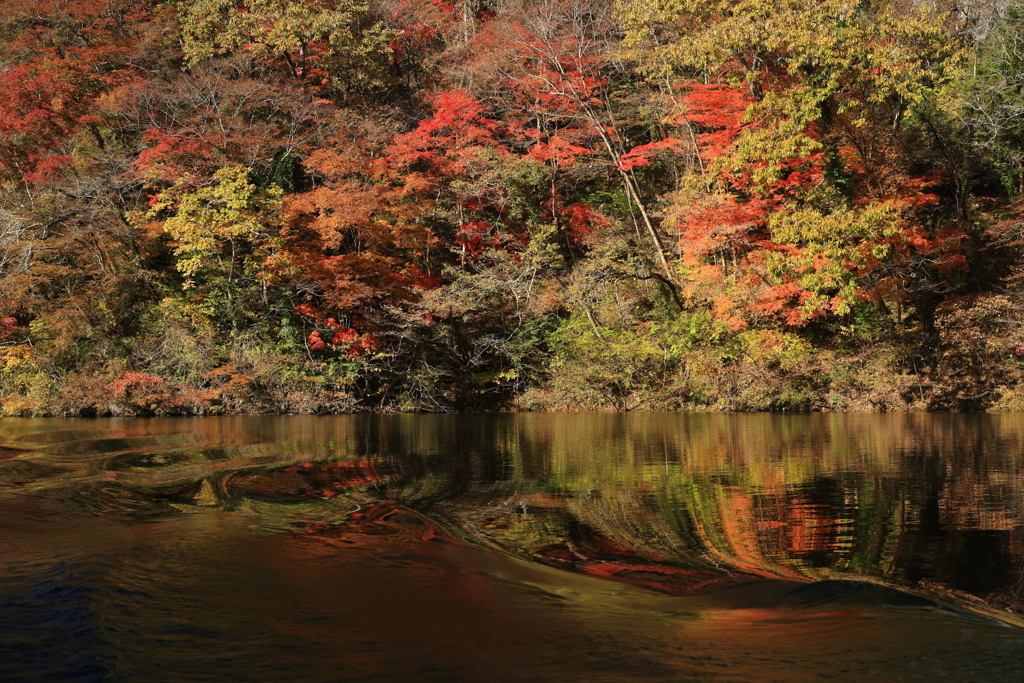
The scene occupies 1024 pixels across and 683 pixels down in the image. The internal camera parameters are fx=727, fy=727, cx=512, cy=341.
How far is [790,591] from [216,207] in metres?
17.4

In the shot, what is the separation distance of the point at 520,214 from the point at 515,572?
17.7 meters

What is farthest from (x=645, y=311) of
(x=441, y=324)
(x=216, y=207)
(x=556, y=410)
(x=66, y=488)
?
A: (x=66, y=488)

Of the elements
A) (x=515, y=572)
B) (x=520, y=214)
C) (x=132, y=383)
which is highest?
(x=520, y=214)

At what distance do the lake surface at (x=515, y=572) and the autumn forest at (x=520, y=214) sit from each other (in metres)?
9.69

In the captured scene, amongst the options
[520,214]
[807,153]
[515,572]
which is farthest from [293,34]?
[515,572]

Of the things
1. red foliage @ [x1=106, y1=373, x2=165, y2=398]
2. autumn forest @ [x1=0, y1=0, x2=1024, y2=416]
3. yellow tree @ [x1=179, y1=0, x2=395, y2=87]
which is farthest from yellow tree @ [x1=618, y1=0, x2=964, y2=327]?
red foliage @ [x1=106, y1=373, x2=165, y2=398]

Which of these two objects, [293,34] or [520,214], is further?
[293,34]

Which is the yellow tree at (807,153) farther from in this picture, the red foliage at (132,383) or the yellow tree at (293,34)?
the red foliage at (132,383)

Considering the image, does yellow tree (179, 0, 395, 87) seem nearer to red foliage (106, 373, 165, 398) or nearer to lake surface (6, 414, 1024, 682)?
red foliage (106, 373, 165, 398)

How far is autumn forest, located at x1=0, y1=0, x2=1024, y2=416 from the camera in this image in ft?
49.4

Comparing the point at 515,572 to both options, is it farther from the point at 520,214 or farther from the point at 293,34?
the point at 293,34

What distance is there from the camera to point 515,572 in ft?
10.3

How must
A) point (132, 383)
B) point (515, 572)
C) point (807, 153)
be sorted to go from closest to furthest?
1. point (515, 572)
2. point (807, 153)
3. point (132, 383)

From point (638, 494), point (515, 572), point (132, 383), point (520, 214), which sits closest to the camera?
point (515, 572)
